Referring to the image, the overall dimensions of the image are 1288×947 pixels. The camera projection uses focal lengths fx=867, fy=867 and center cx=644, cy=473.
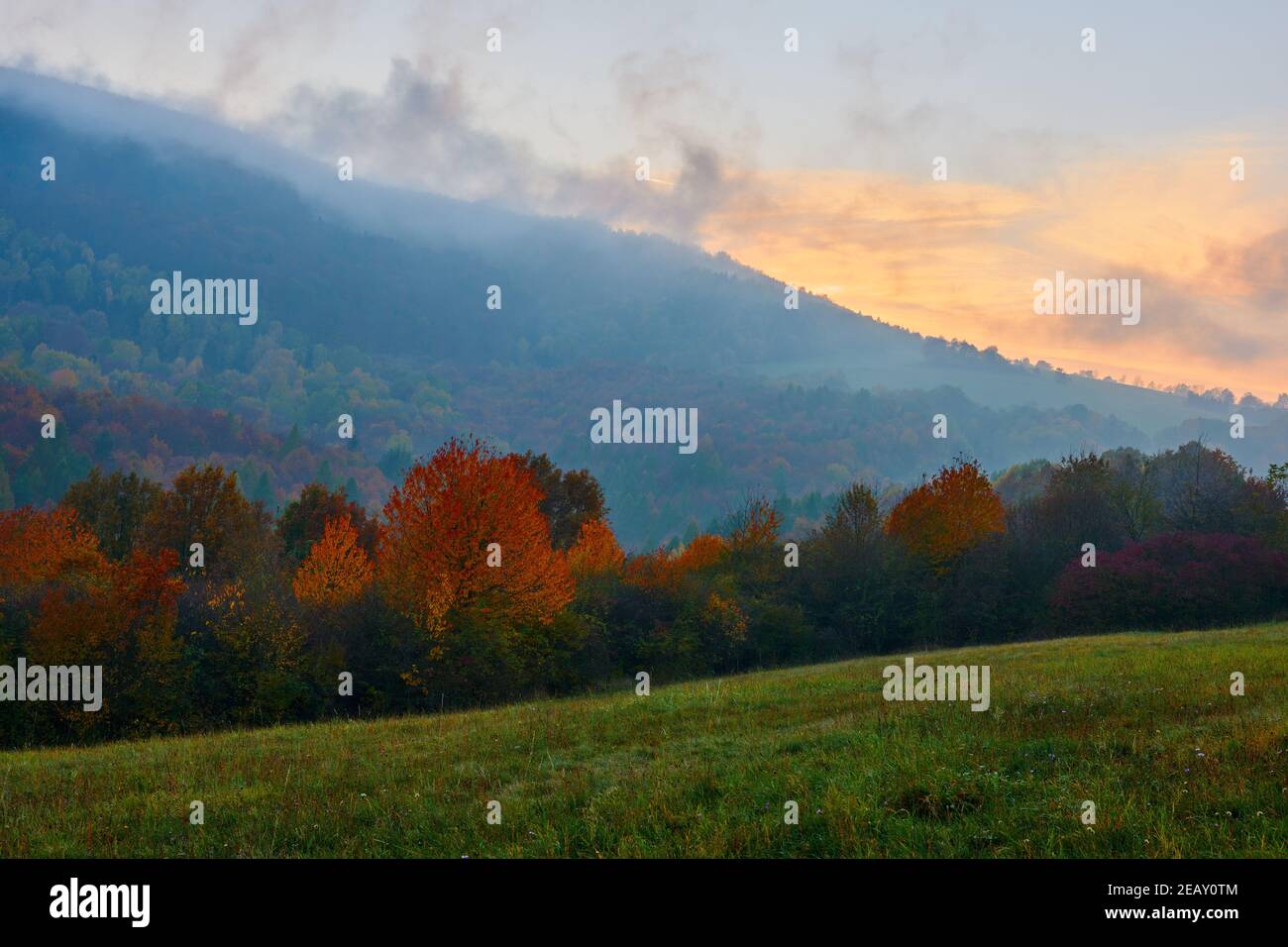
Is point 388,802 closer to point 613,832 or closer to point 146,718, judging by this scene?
point 613,832

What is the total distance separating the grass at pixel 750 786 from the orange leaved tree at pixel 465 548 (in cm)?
2229

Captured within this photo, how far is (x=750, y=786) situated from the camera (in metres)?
10.8

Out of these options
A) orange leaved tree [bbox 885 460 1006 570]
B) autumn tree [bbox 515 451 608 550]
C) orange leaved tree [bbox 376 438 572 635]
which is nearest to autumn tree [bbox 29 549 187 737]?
orange leaved tree [bbox 376 438 572 635]

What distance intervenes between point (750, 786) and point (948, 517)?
5907 centimetres

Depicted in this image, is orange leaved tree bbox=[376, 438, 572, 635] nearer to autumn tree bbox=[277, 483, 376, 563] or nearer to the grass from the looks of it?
the grass

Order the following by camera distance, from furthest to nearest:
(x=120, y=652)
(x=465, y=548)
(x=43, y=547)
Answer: (x=43, y=547) → (x=465, y=548) → (x=120, y=652)

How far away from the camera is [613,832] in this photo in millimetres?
9156

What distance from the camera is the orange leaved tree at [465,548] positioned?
40.6 metres

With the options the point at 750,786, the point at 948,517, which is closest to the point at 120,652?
the point at 750,786

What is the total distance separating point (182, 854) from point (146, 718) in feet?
85.8

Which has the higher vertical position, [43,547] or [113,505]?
[113,505]

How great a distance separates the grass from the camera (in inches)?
337

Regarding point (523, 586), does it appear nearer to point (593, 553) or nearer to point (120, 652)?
point (120, 652)
